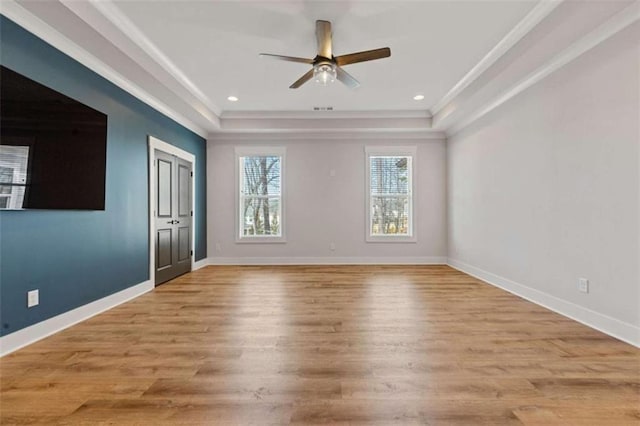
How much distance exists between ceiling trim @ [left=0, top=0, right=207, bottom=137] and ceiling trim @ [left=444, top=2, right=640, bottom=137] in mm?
4533

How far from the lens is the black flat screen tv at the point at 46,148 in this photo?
2.15 meters

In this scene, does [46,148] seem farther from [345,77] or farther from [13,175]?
[345,77]

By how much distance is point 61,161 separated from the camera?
259cm

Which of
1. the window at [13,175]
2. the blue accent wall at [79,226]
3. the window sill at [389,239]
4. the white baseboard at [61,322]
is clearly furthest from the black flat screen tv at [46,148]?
the window sill at [389,239]

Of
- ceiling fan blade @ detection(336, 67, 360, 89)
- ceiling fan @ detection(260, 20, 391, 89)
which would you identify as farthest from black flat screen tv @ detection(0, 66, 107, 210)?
ceiling fan blade @ detection(336, 67, 360, 89)

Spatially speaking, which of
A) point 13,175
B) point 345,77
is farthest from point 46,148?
point 345,77

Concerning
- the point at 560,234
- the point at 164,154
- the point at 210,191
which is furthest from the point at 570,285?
the point at 210,191

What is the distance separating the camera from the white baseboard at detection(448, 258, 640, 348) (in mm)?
2418

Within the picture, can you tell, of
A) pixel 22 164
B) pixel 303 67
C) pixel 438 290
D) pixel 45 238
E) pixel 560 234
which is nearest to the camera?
pixel 22 164

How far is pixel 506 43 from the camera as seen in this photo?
3.13 m

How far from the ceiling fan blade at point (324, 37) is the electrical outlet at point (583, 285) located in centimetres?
322

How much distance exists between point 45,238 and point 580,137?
4.91 m

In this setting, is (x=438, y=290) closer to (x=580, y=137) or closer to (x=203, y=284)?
(x=580, y=137)

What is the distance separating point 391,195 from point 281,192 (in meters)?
2.24
